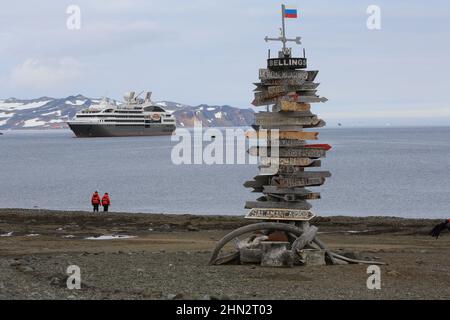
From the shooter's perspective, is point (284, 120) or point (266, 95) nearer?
point (284, 120)

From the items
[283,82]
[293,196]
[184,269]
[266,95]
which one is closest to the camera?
[184,269]

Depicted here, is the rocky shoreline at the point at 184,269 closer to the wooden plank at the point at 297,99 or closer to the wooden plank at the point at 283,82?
the wooden plank at the point at 297,99

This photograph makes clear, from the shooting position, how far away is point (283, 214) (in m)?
18.3

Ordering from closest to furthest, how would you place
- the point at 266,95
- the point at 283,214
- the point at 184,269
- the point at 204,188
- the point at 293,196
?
the point at 184,269 < the point at 283,214 < the point at 293,196 < the point at 266,95 < the point at 204,188

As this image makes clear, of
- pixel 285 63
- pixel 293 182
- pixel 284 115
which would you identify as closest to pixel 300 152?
pixel 293 182

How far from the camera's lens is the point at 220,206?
55125 mm

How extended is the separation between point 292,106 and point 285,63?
0.97 m

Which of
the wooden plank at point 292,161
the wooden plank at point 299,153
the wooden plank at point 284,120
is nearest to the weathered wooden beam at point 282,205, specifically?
the wooden plank at point 292,161

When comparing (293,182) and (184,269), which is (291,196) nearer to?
(293,182)

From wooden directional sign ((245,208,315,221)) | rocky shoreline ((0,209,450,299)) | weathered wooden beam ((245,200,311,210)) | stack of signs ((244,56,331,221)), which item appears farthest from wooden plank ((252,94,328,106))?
rocky shoreline ((0,209,450,299))

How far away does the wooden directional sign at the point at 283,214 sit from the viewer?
18.2 metres

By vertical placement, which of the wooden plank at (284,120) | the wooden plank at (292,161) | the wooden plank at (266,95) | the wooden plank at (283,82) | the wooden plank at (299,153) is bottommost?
the wooden plank at (292,161)
